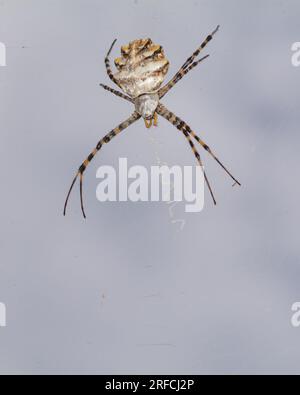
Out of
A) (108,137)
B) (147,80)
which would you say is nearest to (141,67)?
(147,80)

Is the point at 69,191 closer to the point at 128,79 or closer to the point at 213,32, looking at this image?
the point at 128,79

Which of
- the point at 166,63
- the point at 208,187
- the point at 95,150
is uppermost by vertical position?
the point at 166,63

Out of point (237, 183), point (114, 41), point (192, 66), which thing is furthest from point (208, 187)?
point (114, 41)

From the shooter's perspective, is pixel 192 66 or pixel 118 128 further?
pixel 118 128

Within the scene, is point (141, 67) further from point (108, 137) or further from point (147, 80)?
point (108, 137)
